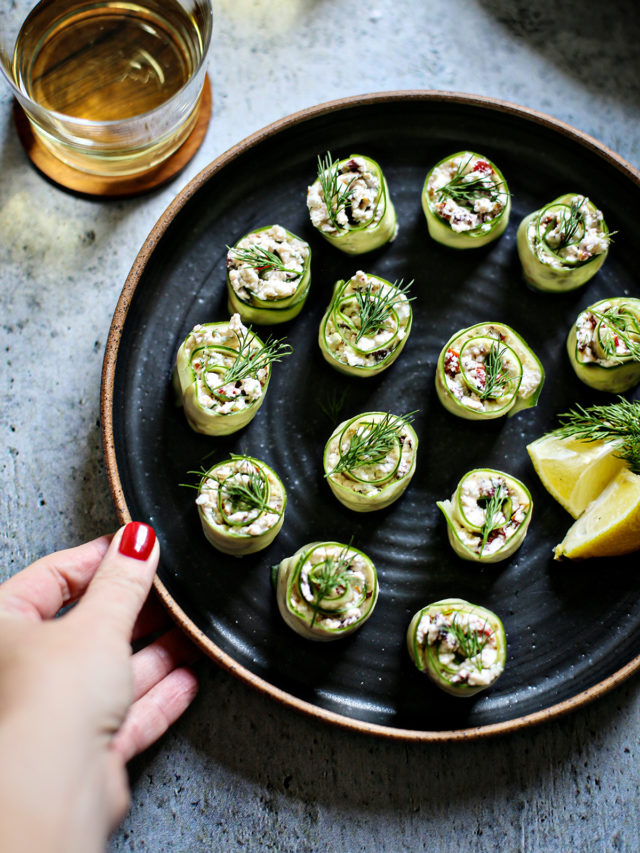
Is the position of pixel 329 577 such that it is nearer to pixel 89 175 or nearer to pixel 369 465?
pixel 369 465

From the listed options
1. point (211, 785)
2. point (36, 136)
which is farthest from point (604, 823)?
point (36, 136)

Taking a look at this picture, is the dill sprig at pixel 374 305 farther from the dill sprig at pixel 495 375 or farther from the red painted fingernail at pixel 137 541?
the red painted fingernail at pixel 137 541

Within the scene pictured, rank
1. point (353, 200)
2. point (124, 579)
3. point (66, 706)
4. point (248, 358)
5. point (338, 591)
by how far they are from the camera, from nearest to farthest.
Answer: point (66, 706)
point (124, 579)
point (338, 591)
point (248, 358)
point (353, 200)

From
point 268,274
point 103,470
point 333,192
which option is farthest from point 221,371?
point 333,192

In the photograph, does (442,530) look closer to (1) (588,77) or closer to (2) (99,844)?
(2) (99,844)

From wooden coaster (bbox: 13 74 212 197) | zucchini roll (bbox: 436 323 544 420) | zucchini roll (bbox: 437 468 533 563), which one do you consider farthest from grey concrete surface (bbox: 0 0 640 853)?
zucchini roll (bbox: 436 323 544 420)

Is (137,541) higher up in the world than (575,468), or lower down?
lower down
